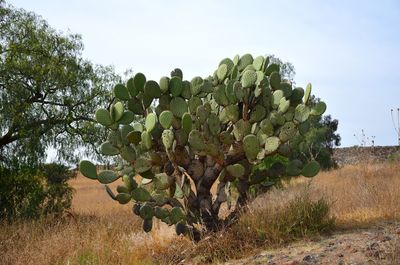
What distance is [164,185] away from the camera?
285 inches

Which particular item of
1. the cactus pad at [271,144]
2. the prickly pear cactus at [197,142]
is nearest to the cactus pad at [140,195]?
the prickly pear cactus at [197,142]

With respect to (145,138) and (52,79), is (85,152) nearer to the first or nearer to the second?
(52,79)

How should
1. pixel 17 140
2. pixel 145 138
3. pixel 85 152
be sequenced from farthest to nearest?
pixel 85 152 < pixel 17 140 < pixel 145 138

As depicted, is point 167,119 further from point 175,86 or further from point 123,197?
point 123,197

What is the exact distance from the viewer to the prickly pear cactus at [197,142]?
704cm

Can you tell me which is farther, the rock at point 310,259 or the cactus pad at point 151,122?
the cactus pad at point 151,122

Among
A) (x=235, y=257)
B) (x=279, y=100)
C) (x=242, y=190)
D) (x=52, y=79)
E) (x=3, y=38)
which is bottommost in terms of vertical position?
(x=235, y=257)

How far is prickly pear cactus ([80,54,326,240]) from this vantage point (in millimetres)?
7043

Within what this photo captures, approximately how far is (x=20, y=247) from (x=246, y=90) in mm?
4162

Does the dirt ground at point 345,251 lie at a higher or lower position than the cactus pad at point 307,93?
lower

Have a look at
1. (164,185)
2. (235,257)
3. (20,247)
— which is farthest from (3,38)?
(235,257)

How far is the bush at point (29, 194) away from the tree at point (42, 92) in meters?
0.82

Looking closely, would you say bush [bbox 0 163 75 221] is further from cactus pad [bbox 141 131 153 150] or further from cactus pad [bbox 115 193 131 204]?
cactus pad [bbox 141 131 153 150]

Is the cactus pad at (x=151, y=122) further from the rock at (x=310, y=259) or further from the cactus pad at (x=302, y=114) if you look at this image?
the rock at (x=310, y=259)
